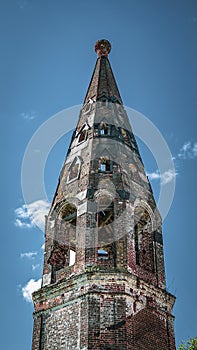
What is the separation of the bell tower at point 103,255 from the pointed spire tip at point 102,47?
500cm

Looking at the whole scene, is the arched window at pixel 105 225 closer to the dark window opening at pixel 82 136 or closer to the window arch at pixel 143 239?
the window arch at pixel 143 239

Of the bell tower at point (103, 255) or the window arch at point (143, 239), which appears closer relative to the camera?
the bell tower at point (103, 255)

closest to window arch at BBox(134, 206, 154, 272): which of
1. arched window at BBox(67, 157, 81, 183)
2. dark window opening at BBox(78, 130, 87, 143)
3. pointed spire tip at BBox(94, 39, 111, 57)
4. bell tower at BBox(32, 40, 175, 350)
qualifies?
bell tower at BBox(32, 40, 175, 350)

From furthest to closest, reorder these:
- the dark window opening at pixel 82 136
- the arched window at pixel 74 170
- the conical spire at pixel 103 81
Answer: the conical spire at pixel 103 81, the dark window opening at pixel 82 136, the arched window at pixel 74 170

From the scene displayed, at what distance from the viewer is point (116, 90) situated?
80.7 feet

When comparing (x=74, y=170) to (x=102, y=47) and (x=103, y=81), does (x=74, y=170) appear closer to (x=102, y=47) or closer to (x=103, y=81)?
(x=103, y=81)

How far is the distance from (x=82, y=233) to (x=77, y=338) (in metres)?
3.46

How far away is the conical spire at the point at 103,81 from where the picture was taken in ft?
78.1

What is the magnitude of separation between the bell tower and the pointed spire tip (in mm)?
4997

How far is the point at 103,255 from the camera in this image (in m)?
18.5

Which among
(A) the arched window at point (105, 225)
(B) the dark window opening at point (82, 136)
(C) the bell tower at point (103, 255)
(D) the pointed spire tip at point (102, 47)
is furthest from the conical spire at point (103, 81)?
(A) the arched window at point (105, 225)

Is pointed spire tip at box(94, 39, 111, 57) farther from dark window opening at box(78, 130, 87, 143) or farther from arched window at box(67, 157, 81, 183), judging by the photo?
arched window at box(67, 157, 81, 183)

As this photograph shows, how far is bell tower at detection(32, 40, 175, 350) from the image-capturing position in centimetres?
1590

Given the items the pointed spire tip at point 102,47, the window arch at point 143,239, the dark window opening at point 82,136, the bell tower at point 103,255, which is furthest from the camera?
the pointed spire tip at point 102,47
